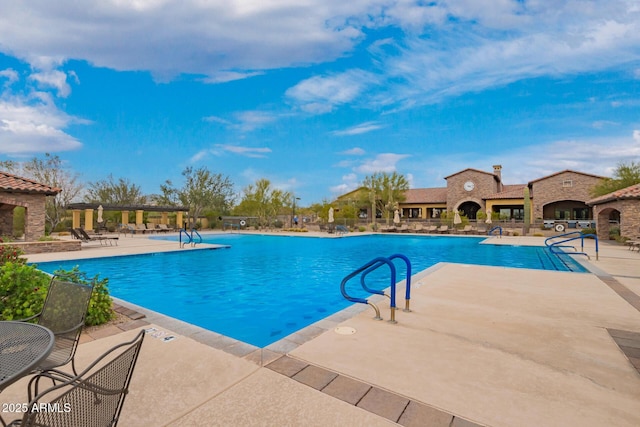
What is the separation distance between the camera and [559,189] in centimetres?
2962

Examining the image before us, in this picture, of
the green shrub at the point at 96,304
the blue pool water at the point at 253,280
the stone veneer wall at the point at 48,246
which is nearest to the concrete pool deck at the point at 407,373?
the green shrub at the point at 96,304

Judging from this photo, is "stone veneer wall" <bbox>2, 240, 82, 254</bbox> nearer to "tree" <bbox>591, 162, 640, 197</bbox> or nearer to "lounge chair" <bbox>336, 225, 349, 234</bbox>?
"lounge chair" <bbox>336, 225, 349, 234</bbox>

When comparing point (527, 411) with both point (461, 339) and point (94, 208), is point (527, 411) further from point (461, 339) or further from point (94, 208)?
point (94, 208)

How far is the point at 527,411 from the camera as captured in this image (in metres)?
2.36

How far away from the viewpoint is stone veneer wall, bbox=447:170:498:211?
111ft

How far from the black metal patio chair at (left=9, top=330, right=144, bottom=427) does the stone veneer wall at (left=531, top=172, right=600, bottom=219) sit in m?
35.9

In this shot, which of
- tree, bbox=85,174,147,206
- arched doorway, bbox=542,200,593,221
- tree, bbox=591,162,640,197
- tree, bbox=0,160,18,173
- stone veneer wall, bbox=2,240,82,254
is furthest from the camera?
tree, bbox=85,174,147,206

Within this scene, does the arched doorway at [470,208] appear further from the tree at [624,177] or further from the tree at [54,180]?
the tree at [54,180]

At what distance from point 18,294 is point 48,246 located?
1131 cm

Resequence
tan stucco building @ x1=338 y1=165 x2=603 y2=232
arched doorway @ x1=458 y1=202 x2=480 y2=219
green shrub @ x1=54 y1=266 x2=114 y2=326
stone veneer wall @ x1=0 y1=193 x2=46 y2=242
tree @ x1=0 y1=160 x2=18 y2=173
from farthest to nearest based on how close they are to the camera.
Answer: arched doorway @ x1=458 y1=202 x2=480 y2=219, tan stucco building @ x1=338 y1=165 x2=603 y2=232, tree @ x1=0 y1=160 x2=18 y2=173, stone veneer wall @ x1=0 y1=193 x2=46 y2=242, green shrub @ x1=54 y1=266 x2=114 y2=326

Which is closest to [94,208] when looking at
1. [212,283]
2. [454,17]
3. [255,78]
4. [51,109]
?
[51,109]

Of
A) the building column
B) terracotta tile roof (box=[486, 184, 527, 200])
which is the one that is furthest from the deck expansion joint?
terracotta tile roof (box=[486, 184, 527, 200])

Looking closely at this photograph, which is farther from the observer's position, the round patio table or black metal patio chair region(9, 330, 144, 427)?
the round patio table

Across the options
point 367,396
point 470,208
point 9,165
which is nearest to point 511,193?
point 470,208
